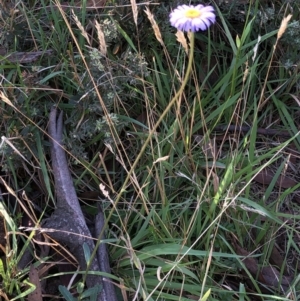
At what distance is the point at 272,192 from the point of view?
1.77 meters

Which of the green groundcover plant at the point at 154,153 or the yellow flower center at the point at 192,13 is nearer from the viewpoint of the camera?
the yellow flower center at the point at 192,13

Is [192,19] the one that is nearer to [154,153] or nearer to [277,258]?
[154,153]

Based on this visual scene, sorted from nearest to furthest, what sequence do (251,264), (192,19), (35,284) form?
(192,19)
(35,284)
(251,264)

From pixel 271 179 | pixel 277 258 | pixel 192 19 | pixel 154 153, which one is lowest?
pixel 277 258

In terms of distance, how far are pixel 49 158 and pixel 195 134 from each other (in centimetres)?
52

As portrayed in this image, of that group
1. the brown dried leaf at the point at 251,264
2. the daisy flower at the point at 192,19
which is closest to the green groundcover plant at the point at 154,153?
the brown dried leaf at the point at 251,264

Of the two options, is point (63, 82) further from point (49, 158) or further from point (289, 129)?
point (289, 129)

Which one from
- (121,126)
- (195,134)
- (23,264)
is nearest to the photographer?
(23,264)

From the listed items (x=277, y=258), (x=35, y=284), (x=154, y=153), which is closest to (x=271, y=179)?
(x=277, y=258)

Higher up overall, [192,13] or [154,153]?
[192,13]

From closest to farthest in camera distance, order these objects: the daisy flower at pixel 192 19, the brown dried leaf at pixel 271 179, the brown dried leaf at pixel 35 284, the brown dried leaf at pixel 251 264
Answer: the daisy flower at pixel 192 19, the brown dried leaf at pixel 35 284, the brown dried leaf at pixel 251 264, the brown dried leaf at pixel 271 179

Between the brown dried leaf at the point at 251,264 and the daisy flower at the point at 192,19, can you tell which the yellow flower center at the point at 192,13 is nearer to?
the daisy flower at the point at 192,19

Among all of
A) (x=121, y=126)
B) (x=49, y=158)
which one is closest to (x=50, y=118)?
(x=49, y=158)

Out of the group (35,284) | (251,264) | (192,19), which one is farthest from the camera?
(251,264)
